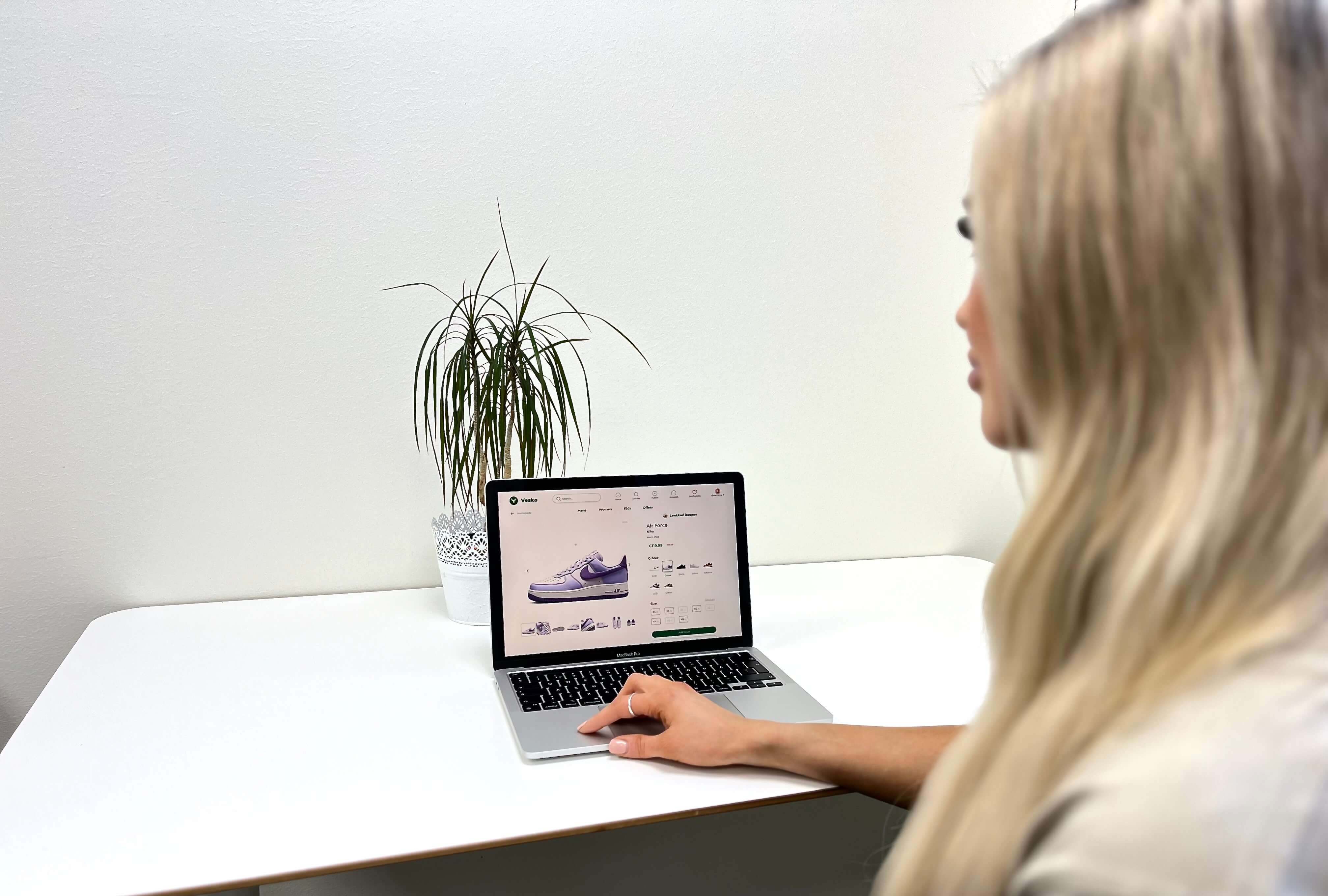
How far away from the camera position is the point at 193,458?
1.46m

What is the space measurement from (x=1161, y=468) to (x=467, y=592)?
1.10 m

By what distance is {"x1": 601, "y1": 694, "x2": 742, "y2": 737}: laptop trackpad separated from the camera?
1.03 m

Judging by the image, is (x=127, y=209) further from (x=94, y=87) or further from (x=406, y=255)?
(x=406, y=255)

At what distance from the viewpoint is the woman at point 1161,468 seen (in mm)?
386

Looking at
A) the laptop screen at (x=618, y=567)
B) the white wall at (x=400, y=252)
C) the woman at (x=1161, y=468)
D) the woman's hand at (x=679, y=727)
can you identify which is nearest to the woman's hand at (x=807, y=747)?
the woman's hand at (x=679, y=727)

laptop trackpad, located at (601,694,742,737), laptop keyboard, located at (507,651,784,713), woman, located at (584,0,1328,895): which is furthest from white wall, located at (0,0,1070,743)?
woman, located at (584,0,1328,895)

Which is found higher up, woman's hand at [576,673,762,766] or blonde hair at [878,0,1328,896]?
blonde hair at [878,0,1328,896]

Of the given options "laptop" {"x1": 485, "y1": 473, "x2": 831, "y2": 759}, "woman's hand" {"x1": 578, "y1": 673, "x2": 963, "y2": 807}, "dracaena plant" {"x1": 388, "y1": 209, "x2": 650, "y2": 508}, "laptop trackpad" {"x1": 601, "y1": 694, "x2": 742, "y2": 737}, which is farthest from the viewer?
"dracaena plant" {"x1": 388, "y1": 209, "x2": 650, "y2": 508}

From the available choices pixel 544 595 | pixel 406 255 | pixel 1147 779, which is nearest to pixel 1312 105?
pixel 1147 779

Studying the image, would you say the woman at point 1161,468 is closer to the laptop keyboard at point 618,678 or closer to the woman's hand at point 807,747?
the woman's hand at point 807,747

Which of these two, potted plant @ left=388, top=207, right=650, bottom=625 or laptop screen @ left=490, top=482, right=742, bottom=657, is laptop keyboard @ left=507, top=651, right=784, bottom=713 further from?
potted plant @ left=388, top=207, right=650, bottom=625

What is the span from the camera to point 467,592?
4.59 feet

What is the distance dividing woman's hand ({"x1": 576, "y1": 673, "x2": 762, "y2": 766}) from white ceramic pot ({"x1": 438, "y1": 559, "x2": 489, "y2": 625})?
0.40 m

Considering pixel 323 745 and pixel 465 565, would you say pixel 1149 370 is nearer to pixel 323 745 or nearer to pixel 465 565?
pixel 323 745
